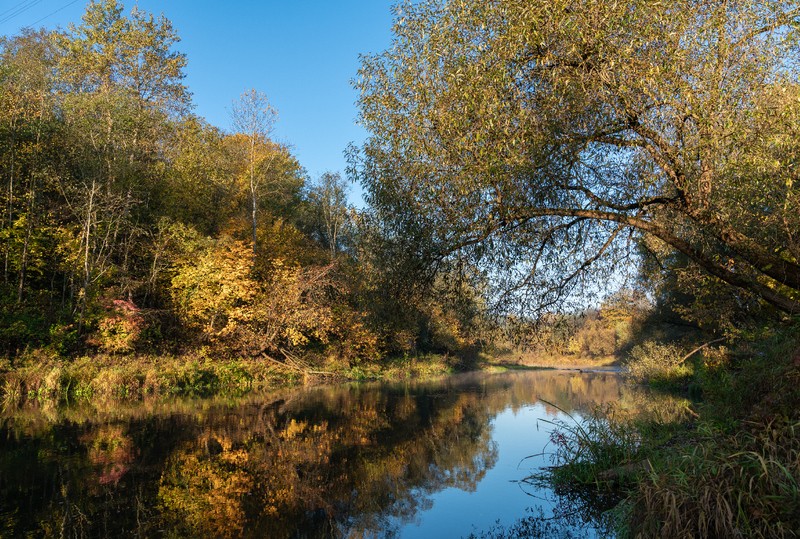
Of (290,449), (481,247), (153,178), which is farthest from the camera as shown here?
(153,178)

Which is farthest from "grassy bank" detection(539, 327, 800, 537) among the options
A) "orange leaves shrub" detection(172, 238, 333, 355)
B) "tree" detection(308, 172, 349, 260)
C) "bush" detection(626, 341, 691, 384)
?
"tree" detection(308, 172, 349, 260)

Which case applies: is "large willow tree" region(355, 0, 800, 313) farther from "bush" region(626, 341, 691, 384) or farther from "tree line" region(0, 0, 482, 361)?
"bush" region(626, 341, 691, 384)

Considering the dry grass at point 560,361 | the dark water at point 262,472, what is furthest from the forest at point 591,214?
the dry grass at point 560,361

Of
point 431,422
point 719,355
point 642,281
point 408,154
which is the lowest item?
point 431,422

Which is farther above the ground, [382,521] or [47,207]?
[47,207]

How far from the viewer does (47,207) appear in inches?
931

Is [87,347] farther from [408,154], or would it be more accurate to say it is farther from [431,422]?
[408,154]

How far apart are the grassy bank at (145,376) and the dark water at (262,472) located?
A: 9.53 ft

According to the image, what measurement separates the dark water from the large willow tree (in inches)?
171

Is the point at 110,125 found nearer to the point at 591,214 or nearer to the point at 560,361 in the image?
the point at 591,214

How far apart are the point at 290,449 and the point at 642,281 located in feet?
28.9

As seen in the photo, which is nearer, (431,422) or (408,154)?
(408,154)

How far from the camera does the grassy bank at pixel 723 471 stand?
4766 millimetres

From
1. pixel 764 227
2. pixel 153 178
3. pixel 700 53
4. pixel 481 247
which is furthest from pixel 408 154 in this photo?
pixel 153 178
